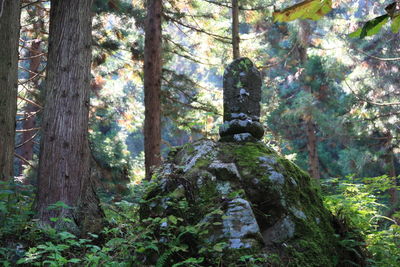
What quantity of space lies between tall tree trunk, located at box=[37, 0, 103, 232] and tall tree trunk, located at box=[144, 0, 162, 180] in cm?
424

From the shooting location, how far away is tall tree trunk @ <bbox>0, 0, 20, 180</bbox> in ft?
16.0

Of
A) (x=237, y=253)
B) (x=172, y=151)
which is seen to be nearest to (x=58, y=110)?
(x=172, y=151)

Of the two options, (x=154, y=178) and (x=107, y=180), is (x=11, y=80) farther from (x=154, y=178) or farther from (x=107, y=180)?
(x=107, y=180)

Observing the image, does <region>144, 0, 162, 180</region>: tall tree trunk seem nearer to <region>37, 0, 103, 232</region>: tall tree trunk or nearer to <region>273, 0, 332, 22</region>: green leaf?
<region>37, 0, 103, 232</region>: tall tree trunk

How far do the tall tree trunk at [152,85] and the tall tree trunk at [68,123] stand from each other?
4.24m

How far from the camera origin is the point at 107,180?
14398 millimetres

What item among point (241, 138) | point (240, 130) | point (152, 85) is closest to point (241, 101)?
point (240, 130)

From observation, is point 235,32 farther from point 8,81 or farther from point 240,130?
point 8,81

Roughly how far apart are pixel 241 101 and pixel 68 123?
2.52 meters

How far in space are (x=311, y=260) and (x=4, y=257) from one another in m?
2.95

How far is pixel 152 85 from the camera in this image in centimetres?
976

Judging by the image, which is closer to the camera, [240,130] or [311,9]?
[311,9]

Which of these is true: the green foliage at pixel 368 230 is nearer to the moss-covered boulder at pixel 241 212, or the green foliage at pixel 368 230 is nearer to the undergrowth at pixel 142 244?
the undergrowth at pixel 142 244

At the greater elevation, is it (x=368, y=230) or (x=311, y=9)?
(x=311, y=9)
